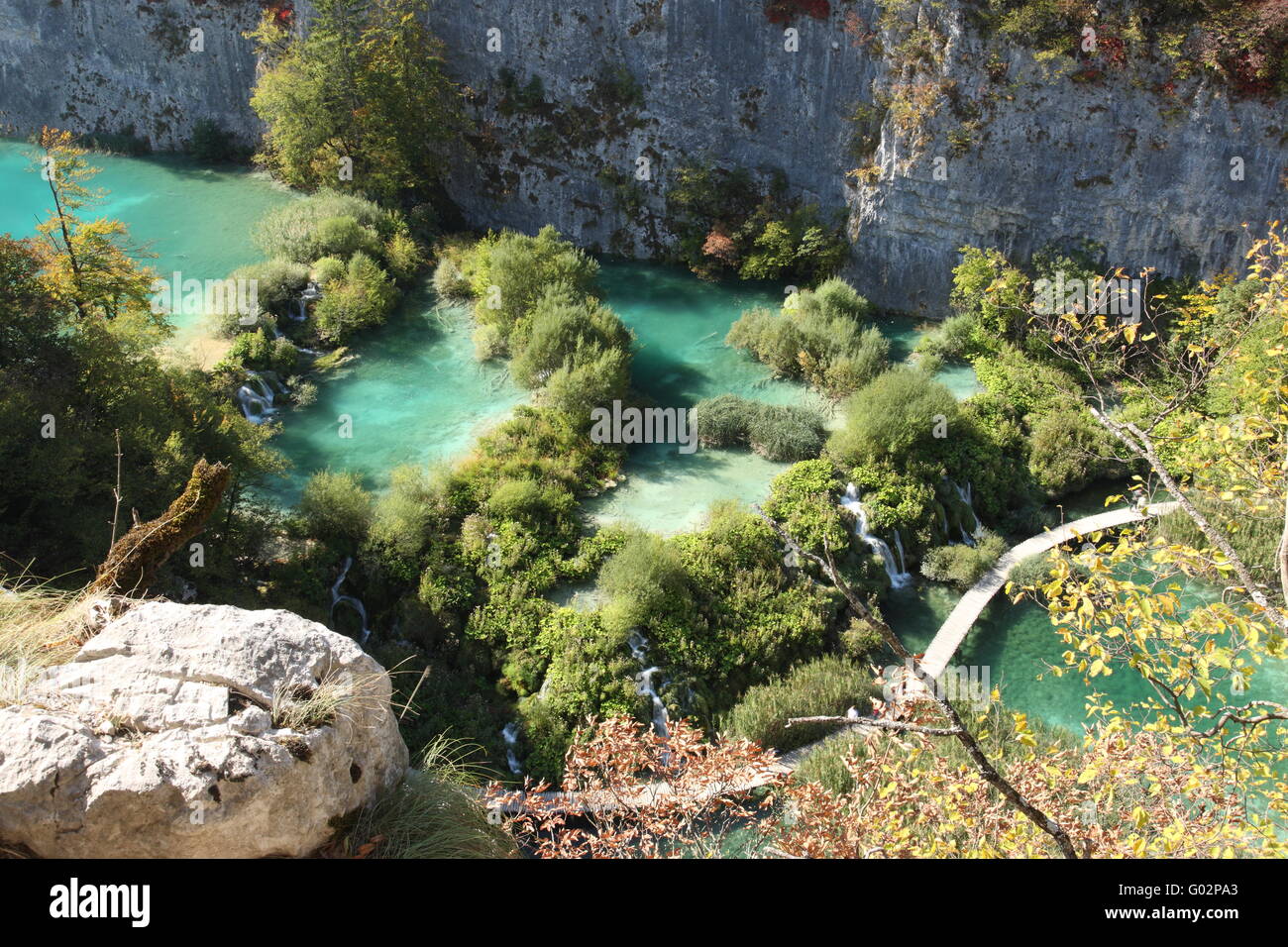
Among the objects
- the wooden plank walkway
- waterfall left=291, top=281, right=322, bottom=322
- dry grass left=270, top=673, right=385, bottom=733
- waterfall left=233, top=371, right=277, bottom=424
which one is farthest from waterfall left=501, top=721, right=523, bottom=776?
waterfall left=291, top=281, right=322, bottom=322

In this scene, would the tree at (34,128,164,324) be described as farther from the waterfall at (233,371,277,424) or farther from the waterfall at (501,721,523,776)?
the waterfall at (501,721,523,776)

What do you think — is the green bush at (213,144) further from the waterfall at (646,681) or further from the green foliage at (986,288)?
the waterfall at (646,681)

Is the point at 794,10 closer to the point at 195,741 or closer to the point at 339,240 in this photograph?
the point at 339,240

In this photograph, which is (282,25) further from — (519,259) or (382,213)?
(519,259)

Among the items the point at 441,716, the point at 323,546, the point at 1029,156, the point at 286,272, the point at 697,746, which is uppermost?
the point at 1029,156

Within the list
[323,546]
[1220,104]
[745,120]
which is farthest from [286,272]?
[1220,104]

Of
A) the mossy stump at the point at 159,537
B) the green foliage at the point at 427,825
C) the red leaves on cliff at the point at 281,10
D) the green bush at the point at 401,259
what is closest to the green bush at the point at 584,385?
the green bush at the point at 401,259
